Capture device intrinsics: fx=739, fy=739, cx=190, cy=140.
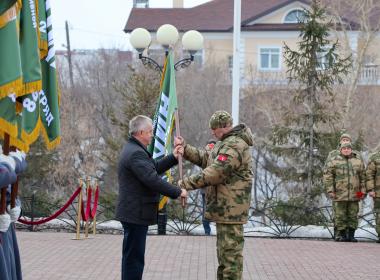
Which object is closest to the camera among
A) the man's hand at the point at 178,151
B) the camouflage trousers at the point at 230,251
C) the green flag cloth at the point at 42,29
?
the green flag cloth at the point at 42,29

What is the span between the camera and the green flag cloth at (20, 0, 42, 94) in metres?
6.16

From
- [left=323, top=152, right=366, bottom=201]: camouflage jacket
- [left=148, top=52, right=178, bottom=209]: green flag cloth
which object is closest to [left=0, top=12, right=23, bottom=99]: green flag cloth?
[left=148, top=52, right=178, bottom=209]: green flag cloth

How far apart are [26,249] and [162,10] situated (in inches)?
1599

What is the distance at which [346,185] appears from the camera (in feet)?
47.0

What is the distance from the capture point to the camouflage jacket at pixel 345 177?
14.4m

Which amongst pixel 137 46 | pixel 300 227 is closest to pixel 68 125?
pixel 137 46

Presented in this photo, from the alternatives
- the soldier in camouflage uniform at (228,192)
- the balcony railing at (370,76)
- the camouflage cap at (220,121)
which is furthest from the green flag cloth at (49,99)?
the balcony railing at (370,76)

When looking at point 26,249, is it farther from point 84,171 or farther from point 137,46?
point 84,171

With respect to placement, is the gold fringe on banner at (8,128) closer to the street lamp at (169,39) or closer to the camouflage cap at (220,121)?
the camouflage cap at (220,121)

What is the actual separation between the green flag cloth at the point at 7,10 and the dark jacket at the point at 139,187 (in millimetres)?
2627

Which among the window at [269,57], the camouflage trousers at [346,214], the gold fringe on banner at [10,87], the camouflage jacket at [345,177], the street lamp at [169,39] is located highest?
the window at [269,57]

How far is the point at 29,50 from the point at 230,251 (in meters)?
3.34

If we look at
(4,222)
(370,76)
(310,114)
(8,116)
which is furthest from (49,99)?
(370,76)

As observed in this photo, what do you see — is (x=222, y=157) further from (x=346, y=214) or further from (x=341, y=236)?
(x=341, y=236)
